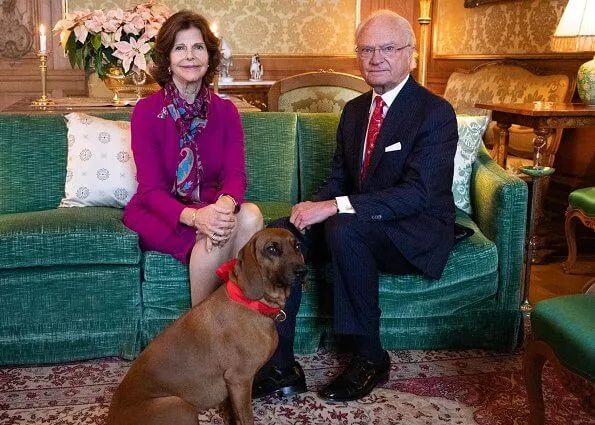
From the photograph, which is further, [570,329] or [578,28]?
[578,28]

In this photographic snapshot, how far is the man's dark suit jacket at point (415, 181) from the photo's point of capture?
223cm

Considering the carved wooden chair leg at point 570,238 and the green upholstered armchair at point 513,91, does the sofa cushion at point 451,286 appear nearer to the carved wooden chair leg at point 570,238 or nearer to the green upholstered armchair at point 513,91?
the carved wooden chair leg at point 570,238

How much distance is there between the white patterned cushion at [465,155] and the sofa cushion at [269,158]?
28.3 inches

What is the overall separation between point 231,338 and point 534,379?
2.63 feet

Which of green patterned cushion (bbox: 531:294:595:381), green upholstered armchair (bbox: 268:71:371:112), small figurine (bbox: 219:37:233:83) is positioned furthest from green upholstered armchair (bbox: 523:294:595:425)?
small figurine (bbox: 219:37:233:83)

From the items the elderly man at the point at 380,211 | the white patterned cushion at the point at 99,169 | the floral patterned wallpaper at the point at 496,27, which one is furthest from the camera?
the floral patterned wallpaper at the point at 496,27

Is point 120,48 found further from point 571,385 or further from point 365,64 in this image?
point 571,385

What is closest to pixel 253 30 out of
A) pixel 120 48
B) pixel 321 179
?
pixel 120 48

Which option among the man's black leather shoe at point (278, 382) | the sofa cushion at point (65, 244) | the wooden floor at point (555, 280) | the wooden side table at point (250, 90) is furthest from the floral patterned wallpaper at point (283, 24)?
the man's black leather shoe at point (278, 382)

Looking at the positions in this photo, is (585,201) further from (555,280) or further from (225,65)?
(225,65)

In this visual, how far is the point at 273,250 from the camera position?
178 centimetres

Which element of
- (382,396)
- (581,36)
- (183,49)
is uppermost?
(581,36)

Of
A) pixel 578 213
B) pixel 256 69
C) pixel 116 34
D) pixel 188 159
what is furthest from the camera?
pixel 256 69

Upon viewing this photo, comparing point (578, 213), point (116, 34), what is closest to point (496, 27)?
point (578, 213)
